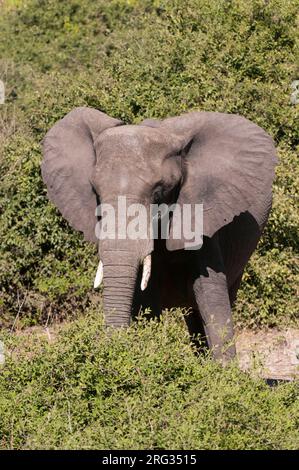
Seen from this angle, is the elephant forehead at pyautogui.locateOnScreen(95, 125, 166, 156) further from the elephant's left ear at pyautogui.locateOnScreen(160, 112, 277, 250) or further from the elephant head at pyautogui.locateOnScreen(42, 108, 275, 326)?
the elephant's left ear at pyautogui.locateOnScreen(160, 112, 277, 250)

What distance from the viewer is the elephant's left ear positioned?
11.4m

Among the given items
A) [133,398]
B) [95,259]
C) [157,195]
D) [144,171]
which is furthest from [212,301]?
[95,259]

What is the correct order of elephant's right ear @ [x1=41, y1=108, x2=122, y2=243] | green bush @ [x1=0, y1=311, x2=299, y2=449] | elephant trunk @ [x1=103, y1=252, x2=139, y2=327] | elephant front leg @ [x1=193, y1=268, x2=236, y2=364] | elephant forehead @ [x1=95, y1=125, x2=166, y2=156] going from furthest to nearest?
elephant's right ear @ [x1=41, y1=108, x2=122, y2=243] → elephant front leg @ [x1=193, y1=268, x2=236, y2=364] → elephant forehead @ [x1=95, y1=125, x2=166, y2=156] → elephant trunk @ [x1=103, y1=252, x2=139, y2=327] → green bush @ [x1=0, y1=311, x2=299, y2=449]

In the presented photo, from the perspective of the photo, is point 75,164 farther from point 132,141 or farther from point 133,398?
point 133,398

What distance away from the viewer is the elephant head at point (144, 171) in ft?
34.3

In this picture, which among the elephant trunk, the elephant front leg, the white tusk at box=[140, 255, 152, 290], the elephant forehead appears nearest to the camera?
the elephant trunk

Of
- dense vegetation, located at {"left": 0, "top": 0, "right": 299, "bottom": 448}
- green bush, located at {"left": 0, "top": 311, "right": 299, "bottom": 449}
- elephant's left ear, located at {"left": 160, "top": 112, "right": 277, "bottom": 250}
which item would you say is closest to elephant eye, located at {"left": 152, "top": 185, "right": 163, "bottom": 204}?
elephant's left ear, located at {"left": 160, "top": 112, "right": 277, "bottom": 250}

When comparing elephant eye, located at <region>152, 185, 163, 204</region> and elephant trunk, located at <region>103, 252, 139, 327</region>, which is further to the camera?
elephant eye, located at <region>152, 185, 163, 204</region>

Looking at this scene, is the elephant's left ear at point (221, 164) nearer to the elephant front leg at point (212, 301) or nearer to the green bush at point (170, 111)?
the elephant front leg at point (212, 301)

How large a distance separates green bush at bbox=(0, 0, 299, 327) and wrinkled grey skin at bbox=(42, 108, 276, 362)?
3.18 metres

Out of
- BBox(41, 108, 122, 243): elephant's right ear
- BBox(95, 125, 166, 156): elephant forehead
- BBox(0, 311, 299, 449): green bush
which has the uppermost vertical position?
BBox(95, 125, 166, 156): elephant forehead
